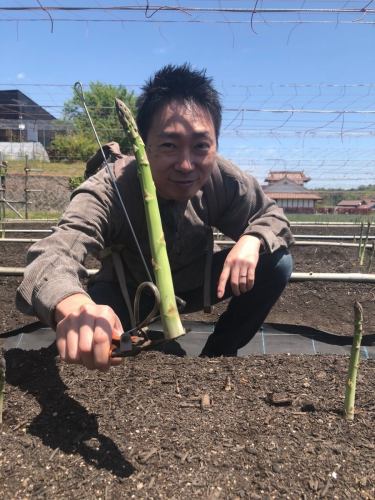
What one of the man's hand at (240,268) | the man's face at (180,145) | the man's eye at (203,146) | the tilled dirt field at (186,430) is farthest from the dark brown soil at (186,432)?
the man's eye at (203,146)

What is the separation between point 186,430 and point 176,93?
1.20 metres

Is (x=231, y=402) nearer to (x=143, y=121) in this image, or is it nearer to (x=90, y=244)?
(x=90, y=244)

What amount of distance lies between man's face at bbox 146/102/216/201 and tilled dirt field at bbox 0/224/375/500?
736mm

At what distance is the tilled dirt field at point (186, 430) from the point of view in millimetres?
1152

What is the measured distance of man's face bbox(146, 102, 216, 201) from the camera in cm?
166

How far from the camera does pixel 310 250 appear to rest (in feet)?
22.0

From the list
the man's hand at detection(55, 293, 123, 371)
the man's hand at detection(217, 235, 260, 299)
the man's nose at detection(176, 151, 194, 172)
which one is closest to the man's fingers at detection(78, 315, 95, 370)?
the man's hand at detection(55, 293, 123, 371)

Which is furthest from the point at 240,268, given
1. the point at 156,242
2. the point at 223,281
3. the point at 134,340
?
the point at 134,340

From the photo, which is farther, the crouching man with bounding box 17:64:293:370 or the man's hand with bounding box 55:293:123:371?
the crouching man with bounding box 17:64:293:370

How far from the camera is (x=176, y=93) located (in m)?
1.76

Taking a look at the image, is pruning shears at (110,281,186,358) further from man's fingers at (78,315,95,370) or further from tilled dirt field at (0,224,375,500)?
tilled dirt field at (0,224,375,500)

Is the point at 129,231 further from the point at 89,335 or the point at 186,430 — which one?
the point at 89,335

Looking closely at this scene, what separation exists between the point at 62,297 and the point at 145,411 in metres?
0.52

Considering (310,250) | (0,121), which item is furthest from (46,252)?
(0,121)
